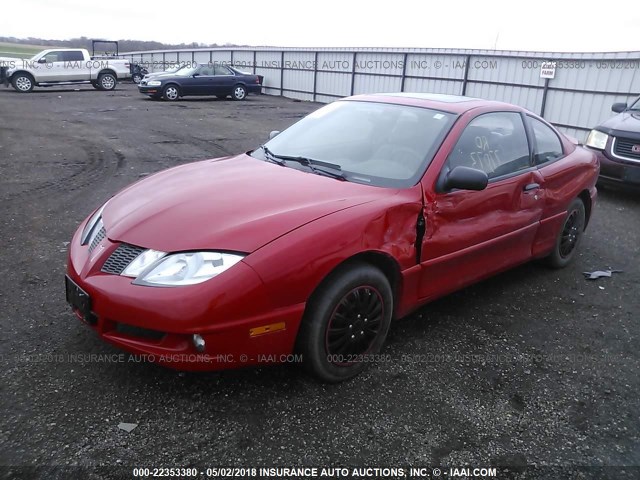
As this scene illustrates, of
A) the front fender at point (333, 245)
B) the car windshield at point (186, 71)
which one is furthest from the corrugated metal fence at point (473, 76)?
the front fender at point (333, 245)

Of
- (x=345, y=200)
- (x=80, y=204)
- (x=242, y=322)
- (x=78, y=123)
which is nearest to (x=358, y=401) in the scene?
(x=242, y=322)

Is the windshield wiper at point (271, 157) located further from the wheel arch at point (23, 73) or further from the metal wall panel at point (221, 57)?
the metal wall panel at point (221, 57)

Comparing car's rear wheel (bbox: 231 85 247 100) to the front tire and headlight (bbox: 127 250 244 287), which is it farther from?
headlight (bbox: 127 250 244 287)

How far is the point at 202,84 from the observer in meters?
21.1

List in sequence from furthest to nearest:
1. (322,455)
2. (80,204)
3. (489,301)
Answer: (80,204)
(489,301)
(322,455)

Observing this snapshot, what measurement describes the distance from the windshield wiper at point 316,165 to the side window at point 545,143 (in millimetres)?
1830

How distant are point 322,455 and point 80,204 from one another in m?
4.84

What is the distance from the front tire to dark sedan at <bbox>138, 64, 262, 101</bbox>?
18.5ft

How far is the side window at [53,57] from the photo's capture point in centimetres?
2225

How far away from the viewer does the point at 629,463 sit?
2.46 m

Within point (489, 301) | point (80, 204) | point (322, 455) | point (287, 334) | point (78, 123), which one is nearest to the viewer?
point (322, 455)

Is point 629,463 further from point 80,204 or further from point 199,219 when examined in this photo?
point 80,204

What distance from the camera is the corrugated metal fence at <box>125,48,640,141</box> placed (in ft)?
45.8

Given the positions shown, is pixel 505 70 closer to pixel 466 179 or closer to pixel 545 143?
pixel 545 143
